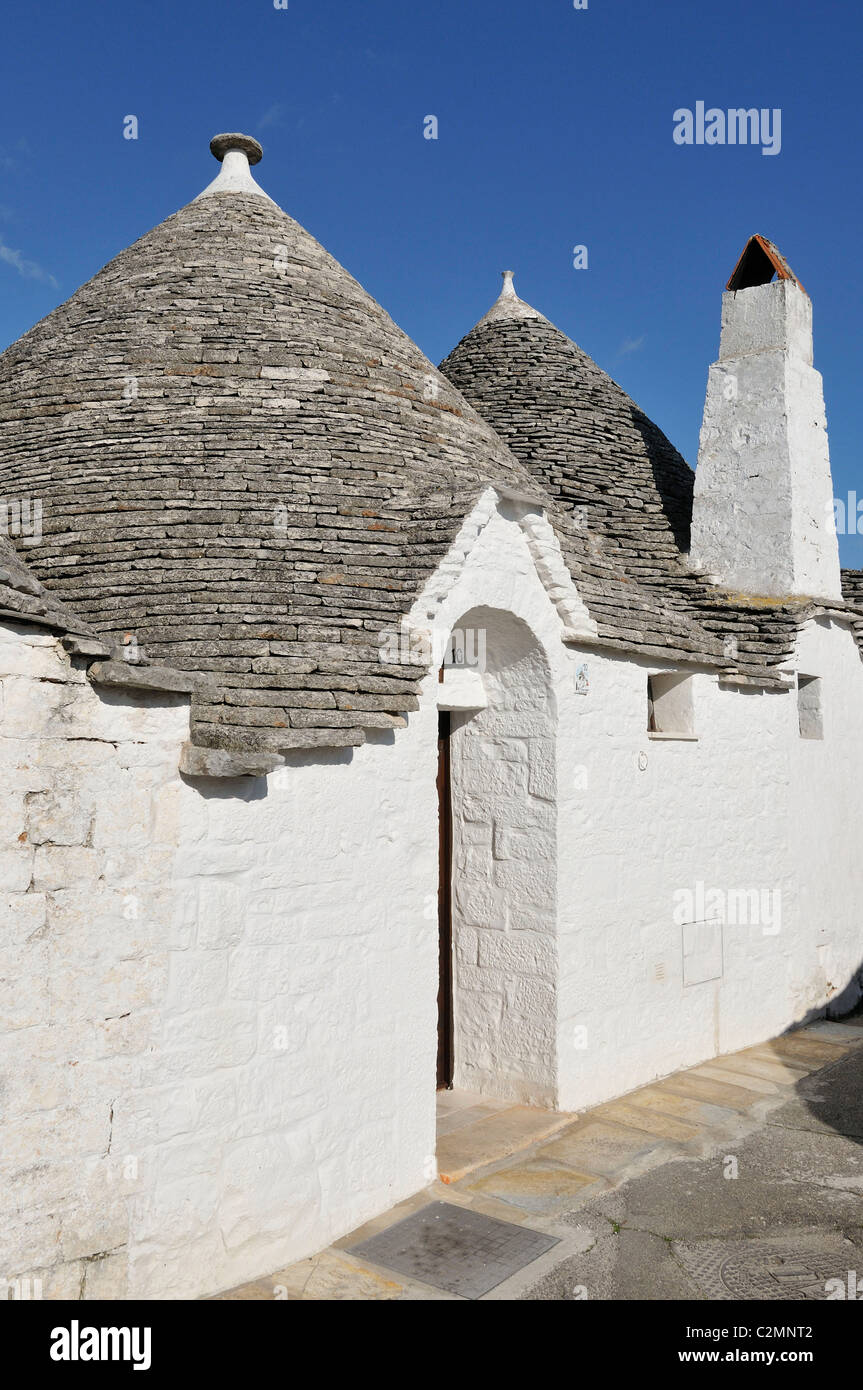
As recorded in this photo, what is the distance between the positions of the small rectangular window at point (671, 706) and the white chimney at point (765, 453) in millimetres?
1902

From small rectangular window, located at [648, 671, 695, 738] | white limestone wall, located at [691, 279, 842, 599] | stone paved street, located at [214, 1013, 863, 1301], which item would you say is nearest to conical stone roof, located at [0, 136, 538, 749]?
small rectangular window, located at [648, 671, 695, 738]

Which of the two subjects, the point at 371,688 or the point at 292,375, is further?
the point at 292,375

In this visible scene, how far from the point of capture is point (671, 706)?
330 inches

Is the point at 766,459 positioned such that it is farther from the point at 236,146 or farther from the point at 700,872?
the point at 236,146

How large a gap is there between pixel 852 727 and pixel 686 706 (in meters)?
3.04

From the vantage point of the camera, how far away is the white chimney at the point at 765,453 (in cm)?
966

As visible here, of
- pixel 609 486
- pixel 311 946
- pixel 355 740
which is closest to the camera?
pixel 311 946

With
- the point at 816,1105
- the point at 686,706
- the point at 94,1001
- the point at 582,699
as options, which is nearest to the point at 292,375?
the point at 582,699

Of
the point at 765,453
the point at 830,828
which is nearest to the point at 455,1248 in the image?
the point at 830,828

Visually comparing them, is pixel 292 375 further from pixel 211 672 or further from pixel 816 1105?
pixel 816 1105

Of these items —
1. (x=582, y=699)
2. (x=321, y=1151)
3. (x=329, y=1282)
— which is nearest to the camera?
(x=329, y=1282)

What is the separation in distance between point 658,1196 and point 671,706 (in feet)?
12.6

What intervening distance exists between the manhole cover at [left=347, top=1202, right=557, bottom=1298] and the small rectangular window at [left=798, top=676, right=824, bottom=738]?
6.05 metres

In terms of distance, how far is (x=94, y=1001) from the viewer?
407 cm
